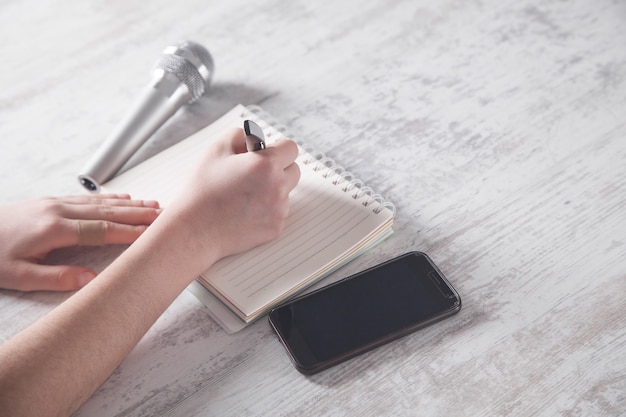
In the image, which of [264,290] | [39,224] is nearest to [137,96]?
[39,224]

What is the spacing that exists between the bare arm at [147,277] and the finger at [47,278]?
77 millimetres

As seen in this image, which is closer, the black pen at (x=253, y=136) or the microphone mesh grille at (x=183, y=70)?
the black pen at (x=253, y=136)

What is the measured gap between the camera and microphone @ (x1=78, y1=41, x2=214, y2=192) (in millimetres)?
1013

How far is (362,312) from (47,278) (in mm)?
403

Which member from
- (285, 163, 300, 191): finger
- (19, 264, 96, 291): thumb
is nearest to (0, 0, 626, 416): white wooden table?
(19, 264, 96, 291): thumb

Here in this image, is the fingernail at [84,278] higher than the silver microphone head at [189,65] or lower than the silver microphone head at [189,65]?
lower

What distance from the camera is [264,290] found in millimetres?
825

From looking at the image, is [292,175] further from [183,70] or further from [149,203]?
[183,70]

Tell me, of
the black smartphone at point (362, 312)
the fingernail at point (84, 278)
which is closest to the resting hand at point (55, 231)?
the fingernail at point (84, 278)

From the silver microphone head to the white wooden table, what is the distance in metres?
0.05

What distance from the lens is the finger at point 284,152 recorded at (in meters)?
0.89

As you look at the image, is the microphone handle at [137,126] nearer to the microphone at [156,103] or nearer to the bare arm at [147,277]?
the microphone at [156,103]

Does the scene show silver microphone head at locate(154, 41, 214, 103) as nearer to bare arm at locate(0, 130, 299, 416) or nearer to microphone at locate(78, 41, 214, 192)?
microphone at locate(78, 41, 214, 192)

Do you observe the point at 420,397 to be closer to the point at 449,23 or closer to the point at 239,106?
the point at 239,106
